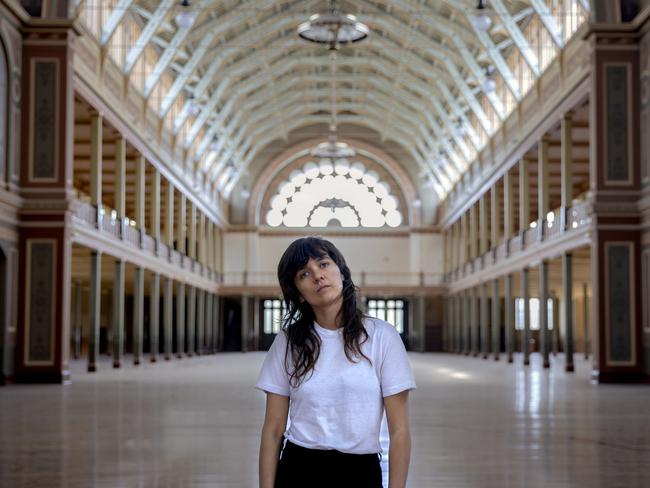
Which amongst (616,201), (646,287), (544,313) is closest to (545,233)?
(544,313)

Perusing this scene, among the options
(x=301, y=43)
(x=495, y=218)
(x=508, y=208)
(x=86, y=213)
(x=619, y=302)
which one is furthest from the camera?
(x=495, y=218)

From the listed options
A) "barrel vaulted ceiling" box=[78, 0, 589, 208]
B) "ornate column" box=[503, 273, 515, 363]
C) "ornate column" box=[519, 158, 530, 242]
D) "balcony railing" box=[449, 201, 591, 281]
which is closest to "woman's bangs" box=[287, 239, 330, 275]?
"balcony railing" box=[449, 201, 591, 281]

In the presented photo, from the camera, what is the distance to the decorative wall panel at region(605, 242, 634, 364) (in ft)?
81.6

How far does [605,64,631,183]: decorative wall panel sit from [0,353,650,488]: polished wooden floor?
6.57 meters

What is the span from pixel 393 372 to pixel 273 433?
1.61 ft

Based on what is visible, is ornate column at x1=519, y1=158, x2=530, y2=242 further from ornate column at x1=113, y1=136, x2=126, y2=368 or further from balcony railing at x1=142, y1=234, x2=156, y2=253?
ornate column at x1=113, y1=136, x2=126, y2=368

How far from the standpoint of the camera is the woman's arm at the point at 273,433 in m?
3.30

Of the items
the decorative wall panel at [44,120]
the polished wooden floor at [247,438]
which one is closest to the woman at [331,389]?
the polished wooden floor at [247,438]

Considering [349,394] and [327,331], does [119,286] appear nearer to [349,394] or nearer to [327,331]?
[327,331]

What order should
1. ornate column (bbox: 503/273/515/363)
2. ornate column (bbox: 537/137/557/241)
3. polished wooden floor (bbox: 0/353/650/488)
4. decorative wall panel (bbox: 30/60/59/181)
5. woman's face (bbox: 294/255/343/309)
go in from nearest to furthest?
woman's face (bbox: 294/255/343/309) → polished wooden floor (bbox: 0/353/650/488) → decorative wall panel (bbox: 30/60/59/181) → ornate column (bbox: 537/137/557/241) → ornate column (bbox: 503/273/515/363)

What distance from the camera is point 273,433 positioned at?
3365mm

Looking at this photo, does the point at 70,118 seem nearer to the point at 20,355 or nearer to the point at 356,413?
the point at 20,355

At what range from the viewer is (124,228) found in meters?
34.2

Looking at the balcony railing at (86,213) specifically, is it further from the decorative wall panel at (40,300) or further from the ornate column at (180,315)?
the ornate column at (180,315)
